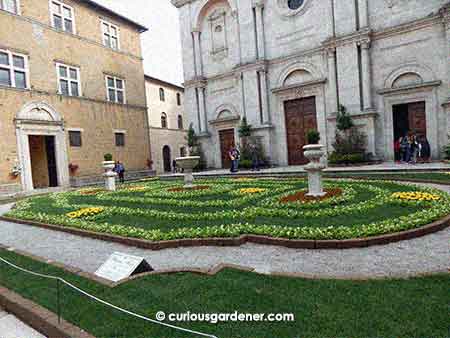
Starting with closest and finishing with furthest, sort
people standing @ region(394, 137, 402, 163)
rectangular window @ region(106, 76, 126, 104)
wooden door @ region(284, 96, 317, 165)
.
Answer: people standing @ region(394, 137, 402, 163) < wooden door @ region(284, 96, 317, 165) < rectangular window @ region(106, 76, 126, 104)

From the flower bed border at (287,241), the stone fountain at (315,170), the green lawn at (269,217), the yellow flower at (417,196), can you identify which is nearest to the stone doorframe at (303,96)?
the green lawn at (269,217)

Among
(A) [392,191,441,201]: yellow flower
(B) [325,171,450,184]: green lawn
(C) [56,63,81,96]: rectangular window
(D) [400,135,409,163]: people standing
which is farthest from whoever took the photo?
(C) [56,63,81,96]: rectangular window

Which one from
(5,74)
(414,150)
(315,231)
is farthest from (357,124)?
(5,74)

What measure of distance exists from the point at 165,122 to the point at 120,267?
3625 cm

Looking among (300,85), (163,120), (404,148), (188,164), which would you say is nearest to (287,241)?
(188,164)

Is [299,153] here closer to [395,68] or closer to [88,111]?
[395,68]

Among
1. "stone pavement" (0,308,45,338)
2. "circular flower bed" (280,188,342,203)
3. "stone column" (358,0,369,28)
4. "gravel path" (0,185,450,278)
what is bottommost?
"stone pavement" (0,308,45,338)

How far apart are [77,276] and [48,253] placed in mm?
2363

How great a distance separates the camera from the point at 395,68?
18.6 metres

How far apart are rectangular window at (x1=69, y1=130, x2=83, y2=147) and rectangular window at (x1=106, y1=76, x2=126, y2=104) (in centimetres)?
474

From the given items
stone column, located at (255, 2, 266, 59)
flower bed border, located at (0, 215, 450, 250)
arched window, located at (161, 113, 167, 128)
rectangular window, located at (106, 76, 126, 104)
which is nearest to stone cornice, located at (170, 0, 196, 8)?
stone column, located at (255, 2, 266, 59)

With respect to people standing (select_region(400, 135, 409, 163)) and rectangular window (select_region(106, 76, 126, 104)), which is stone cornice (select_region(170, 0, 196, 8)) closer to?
rectangular window (select_region(106, 76, 126, 104))

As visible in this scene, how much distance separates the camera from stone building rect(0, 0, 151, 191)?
65.9ft

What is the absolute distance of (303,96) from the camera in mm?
21906
